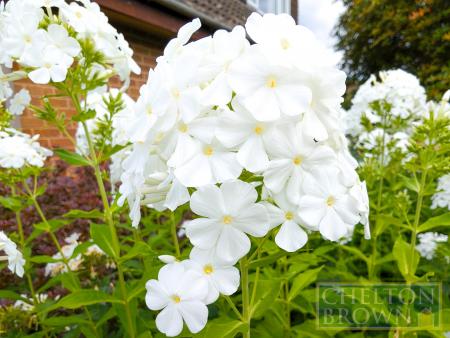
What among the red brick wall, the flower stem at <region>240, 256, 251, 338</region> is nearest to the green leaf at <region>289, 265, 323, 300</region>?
the flower stem at <region>240, 256, 251, 338</region>

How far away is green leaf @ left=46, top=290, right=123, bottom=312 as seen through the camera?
126 cm

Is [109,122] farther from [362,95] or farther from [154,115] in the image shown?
[362,95]

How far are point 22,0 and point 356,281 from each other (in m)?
1.81

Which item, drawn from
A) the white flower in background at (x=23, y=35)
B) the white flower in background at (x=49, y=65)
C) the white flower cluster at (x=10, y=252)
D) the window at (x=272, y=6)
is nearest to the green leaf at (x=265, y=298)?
the white flower cluster at (x=10, y=252)

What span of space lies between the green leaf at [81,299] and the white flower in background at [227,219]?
2.30ft

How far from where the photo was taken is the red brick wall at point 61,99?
333 cm

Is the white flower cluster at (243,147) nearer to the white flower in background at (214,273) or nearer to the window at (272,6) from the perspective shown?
the white flower in background at (214,273)

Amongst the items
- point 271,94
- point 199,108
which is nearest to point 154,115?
point 199,108

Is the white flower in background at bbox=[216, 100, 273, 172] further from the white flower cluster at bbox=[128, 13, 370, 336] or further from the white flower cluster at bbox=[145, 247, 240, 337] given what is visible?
the white flower cluster at bbox=[145, 247, 240, 337]

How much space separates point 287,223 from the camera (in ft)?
2.70

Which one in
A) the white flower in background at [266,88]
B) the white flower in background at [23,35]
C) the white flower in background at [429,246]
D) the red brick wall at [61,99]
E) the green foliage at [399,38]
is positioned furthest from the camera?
the green foliage at [399,38]

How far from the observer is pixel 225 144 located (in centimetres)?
76

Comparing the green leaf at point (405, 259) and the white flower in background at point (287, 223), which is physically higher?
the white flower in background at point (287, 223)

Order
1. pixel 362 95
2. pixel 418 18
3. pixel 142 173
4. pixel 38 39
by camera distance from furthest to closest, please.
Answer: pixel 418 18 < pixel 362 95 < pixel 38 39 < pixel 142 173
